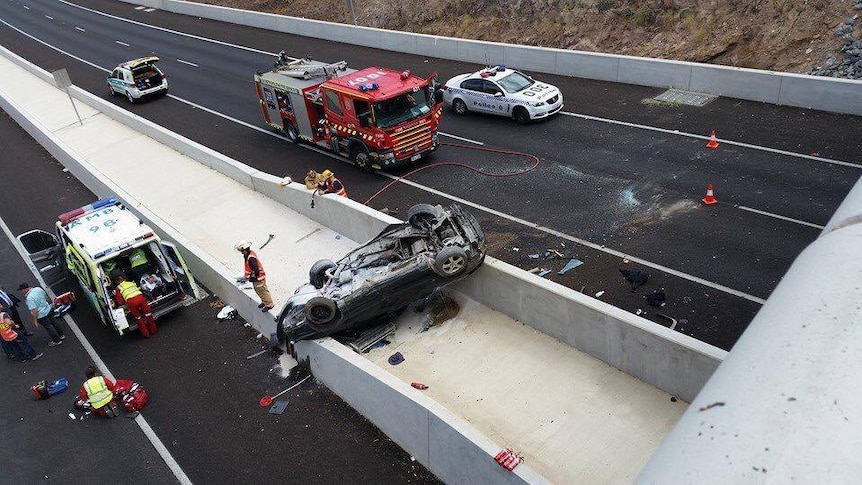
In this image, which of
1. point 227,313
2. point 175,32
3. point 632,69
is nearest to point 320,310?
point 227,313

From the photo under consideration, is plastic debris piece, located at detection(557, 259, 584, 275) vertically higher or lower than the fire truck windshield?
lower

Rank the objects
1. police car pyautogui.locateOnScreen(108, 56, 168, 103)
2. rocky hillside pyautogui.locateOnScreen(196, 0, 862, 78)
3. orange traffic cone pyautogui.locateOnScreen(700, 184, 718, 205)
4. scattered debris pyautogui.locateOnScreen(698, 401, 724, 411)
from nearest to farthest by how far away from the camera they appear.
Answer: scattered debris pyautogui.locateOnScreen(698, 401, 724, 411) < orange traffic cone pyautogui.locateOnScreen(700, 184, 718, 205) < rocky hillside pyautogui.locateOnScreen(196, 0, 862, 78) < police car pyautogui.locateOnScreen(108, 56, 168, 103)

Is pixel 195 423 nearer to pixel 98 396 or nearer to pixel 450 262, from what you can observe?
pixel 98 396

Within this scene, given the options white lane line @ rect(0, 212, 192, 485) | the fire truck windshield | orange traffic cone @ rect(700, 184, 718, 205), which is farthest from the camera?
the fire truck windshield

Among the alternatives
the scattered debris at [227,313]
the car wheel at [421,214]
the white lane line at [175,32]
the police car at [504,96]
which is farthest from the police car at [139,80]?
the car wheel at [421,214]

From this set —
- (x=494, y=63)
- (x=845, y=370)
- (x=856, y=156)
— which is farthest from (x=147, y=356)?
(x=494, y=63)

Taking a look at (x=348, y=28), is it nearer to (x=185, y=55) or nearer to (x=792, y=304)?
(x=185, y=55)

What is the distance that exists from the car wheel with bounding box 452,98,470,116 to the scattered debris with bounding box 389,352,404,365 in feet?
43.2

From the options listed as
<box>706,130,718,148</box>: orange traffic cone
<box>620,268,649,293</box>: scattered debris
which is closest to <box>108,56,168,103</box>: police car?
<box>706,130,718,148</box>: orange traffic cone

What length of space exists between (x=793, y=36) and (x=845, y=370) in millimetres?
20439

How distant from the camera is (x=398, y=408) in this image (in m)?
9.46

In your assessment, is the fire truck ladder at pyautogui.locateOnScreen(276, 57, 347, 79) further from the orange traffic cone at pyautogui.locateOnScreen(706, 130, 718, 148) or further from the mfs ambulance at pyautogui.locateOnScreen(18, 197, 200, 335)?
the orange traffic cone at pyautogui.locateOnScreen(706, 130, 718, 148)

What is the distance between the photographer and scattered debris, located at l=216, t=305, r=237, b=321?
45.1 ft

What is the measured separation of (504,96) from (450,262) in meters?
11.7
